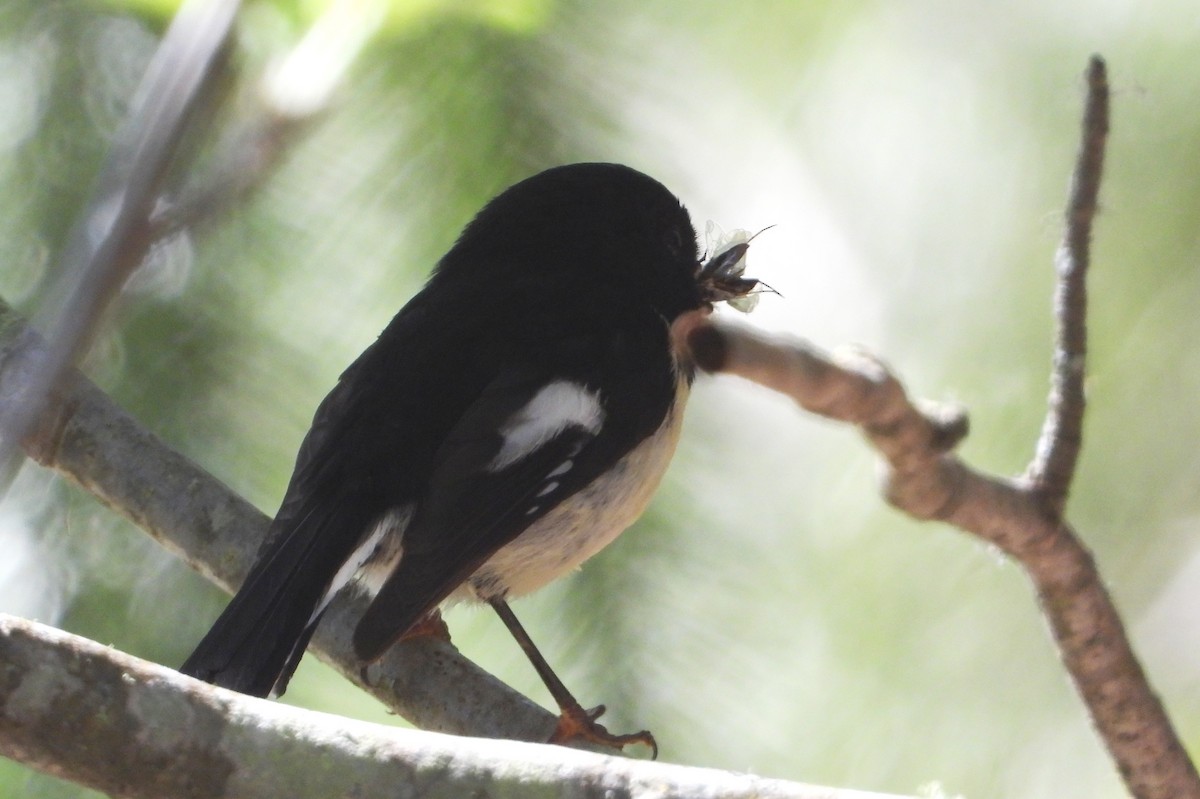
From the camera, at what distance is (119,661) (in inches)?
55.1

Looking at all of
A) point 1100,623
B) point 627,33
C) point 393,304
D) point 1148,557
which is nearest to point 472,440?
point 393,304

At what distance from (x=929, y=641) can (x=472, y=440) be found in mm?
1286

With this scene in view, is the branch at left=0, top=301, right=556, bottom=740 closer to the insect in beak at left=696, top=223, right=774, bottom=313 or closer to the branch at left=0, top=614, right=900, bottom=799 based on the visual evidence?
the insect in beak at left=696, top=223, right=774, bottom=313

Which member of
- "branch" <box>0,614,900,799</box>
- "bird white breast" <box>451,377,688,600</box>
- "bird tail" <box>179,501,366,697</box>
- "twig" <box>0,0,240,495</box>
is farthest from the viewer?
"bird white breast" <box>451,377,688,600</box>

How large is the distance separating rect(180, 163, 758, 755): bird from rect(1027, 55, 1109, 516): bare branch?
77cm

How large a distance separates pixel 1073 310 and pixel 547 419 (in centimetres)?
103

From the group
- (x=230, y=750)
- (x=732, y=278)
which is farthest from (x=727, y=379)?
(x=230, y=750)

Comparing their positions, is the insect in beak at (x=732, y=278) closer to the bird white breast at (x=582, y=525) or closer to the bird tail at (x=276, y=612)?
the bird white breast at (x=582, y=525)

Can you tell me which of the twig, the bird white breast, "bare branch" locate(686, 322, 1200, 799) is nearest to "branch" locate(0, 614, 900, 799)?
"bare branch" locate(686, 322, 1200, 799)

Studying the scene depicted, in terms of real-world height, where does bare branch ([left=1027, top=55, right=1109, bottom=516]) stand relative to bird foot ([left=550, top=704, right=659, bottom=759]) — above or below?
above

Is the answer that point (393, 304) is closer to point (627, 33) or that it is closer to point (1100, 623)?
point (627, 33)

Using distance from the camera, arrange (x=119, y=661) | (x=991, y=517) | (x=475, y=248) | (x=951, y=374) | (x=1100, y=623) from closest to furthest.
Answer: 1. (x=119, y=661)
2. (x=991, y=517)
3. (x=1100, y=623)
4. (x=475, y=248)
5. (x=951, y=374)

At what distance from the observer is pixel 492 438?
269cm

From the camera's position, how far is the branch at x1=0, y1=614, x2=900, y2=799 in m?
1.35
